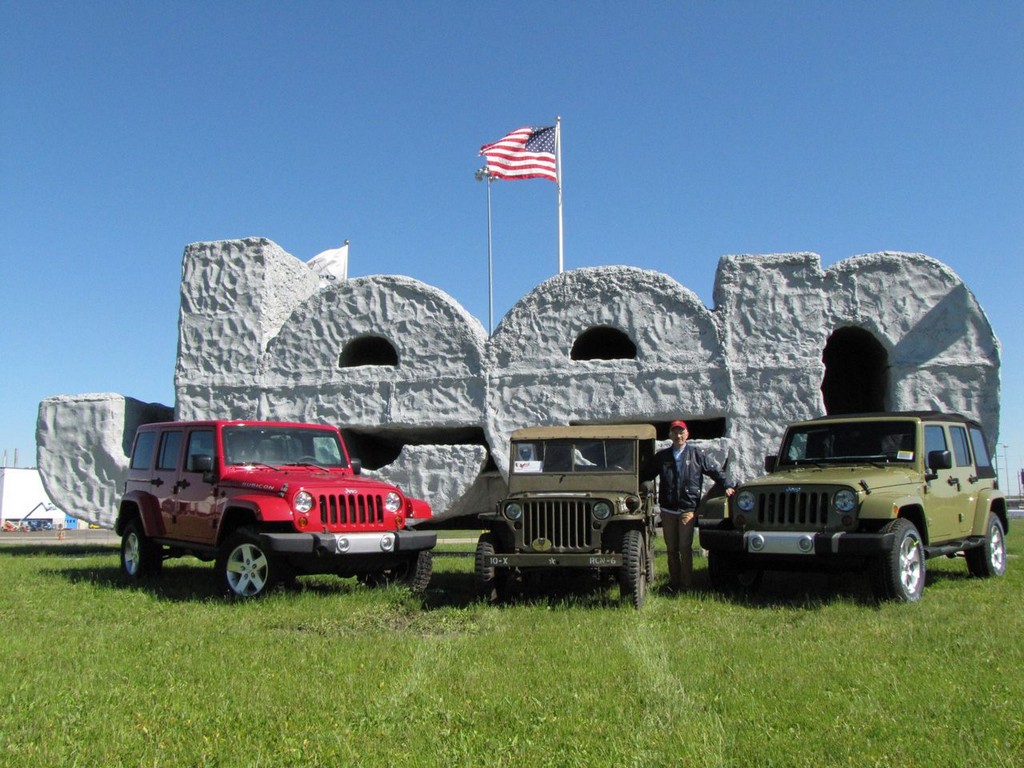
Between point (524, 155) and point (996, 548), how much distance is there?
11902 millimetres

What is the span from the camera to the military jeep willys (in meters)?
8.48

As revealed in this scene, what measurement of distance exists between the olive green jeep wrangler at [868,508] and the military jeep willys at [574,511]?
0.89 metres

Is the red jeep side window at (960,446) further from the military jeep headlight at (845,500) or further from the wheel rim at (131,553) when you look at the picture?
the wheel rim at (131,553)

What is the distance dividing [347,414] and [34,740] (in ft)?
39.9

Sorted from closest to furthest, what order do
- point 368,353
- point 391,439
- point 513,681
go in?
point 513,681, point 391,439, point 368,353

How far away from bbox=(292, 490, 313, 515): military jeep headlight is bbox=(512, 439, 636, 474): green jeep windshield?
2076 mm

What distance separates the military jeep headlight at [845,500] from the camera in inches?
336

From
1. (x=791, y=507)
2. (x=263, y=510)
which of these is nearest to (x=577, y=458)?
(x=791, y=507)

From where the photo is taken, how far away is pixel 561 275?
1591cm

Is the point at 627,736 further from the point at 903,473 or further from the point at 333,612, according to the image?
the point at 903,473

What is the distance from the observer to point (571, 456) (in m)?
9.61

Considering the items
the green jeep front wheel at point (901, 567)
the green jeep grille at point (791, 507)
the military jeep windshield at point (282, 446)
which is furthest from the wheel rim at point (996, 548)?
the military jeep windshield at point (282, 446)

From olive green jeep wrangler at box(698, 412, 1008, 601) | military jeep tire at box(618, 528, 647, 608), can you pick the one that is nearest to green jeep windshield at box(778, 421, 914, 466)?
olive green jeep wrangler at box(698, 412, 1008, 601)

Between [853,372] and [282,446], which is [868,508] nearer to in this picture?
[282,446]
